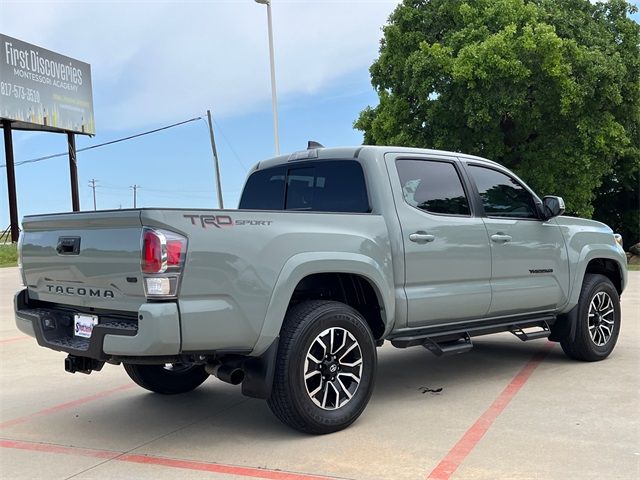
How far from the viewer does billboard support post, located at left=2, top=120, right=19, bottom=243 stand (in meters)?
37.2

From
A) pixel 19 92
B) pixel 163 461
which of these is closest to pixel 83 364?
pixel 163 461

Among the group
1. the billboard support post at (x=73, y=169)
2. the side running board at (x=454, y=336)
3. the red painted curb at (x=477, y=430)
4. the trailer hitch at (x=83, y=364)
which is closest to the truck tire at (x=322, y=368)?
the side running board at (x=454, y=336)

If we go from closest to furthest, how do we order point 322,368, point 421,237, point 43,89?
point 322,368, point 421,237, point 43,89

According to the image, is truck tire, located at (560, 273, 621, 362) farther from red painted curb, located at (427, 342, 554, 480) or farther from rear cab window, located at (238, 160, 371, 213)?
rear cab window, located at (238, 160, 371, 213)

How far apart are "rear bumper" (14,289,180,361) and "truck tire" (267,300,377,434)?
778 mm

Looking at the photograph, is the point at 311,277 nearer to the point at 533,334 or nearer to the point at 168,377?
the point at 168,377

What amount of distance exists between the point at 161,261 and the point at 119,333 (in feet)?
1.77

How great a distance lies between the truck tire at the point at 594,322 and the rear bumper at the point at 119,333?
13.9ft

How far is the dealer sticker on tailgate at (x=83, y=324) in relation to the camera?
14.2ft

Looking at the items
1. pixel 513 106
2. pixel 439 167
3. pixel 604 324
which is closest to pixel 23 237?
pixel 439 167

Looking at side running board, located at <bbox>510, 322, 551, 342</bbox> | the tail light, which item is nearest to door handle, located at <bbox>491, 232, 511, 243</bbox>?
side running board, located at <bbox>510, 322, 551, 342</bbox>

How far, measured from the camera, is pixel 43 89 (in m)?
38.6

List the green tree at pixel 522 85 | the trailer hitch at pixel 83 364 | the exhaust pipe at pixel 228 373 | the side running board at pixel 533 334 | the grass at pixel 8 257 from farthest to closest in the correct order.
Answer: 1. the grass at pixel 8 257
2. the green tree at pixel 522 85
3. the side running board at pixel 533 334
4. the trailer hitch at pixel 83 364
5. the exhaust pipe at pixel 228 373

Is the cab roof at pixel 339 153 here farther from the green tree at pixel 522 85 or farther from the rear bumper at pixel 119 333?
the green tree at pixel 522 85
